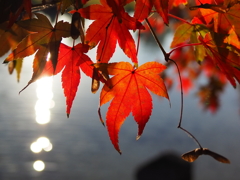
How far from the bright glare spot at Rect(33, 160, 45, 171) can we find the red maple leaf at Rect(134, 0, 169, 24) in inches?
114

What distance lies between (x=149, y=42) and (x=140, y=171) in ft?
24.4

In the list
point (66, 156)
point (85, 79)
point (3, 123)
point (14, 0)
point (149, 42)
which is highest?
point (149, 42)

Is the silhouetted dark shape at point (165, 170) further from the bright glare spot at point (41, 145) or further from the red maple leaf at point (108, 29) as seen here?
the red maple leaf at point (108, 29)

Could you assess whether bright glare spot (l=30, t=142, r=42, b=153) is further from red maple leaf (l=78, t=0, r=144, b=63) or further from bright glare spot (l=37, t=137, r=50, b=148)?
red maple leaf (l=78, t=0, r=144, b=63)

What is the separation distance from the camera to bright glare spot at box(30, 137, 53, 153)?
3505 millimetres

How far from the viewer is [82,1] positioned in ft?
1.78

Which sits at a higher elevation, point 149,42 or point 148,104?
point 149,42

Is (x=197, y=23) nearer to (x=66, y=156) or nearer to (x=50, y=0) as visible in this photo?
(x=50, y=0)

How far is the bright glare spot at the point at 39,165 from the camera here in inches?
122

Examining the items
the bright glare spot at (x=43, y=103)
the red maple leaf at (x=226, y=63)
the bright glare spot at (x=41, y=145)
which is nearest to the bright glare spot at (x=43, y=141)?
the bright glare spot at (x=41, y=145)

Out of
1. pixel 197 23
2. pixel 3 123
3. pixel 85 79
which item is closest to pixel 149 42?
pixel 85 79

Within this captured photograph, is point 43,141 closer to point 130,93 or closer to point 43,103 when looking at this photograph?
point 43,103

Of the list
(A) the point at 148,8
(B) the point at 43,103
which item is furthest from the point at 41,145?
(A) the point at 148,8

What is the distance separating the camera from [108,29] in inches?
21.3
